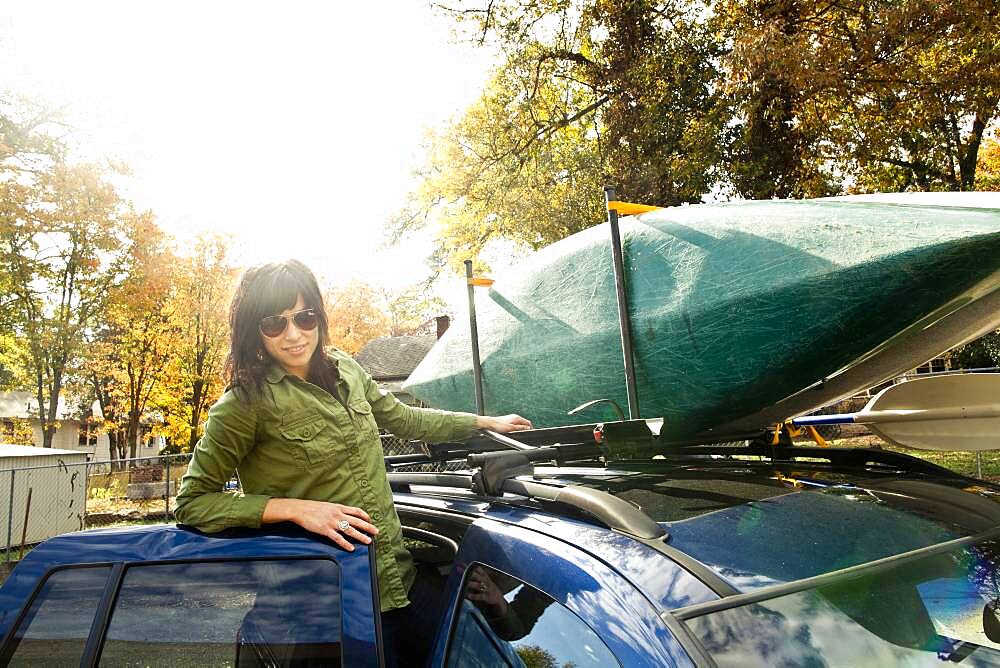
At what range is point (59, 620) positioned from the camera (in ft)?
6.22

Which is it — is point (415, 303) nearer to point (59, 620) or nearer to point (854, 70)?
point (854, 70)

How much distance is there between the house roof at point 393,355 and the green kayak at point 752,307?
35.6 metres

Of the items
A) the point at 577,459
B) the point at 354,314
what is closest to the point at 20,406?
the point at 354,314

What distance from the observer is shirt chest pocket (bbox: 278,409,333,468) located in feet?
6.40

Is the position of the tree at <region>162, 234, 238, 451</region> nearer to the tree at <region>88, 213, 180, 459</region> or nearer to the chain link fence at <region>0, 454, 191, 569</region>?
the tree at <region>88, 213, 180, 459</region>

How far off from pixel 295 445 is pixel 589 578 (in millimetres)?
935

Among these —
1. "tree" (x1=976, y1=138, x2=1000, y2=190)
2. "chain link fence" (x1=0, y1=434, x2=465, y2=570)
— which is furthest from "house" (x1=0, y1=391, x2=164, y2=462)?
"tree" (x1=976, y1=138, x2=1000, y2=190)

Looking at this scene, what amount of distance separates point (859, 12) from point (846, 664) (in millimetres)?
11706

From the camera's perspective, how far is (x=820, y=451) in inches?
100.0

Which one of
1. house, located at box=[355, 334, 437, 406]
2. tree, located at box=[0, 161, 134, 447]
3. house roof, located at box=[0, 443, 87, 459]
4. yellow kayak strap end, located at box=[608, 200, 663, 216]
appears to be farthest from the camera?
house, located at box=[355, 334, 437, 406]

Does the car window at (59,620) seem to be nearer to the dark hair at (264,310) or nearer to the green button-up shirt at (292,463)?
the green button-up shirt at (292,463)

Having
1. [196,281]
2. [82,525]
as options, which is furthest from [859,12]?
[196,281]

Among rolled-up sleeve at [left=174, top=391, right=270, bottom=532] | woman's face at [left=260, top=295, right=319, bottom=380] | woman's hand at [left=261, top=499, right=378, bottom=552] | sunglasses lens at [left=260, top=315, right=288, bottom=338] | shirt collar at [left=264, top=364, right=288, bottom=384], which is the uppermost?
sunglasses lens at [left=260, top=315, right=288, bottom=338]

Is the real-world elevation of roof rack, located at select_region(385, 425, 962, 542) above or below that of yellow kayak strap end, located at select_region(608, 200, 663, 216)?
below
